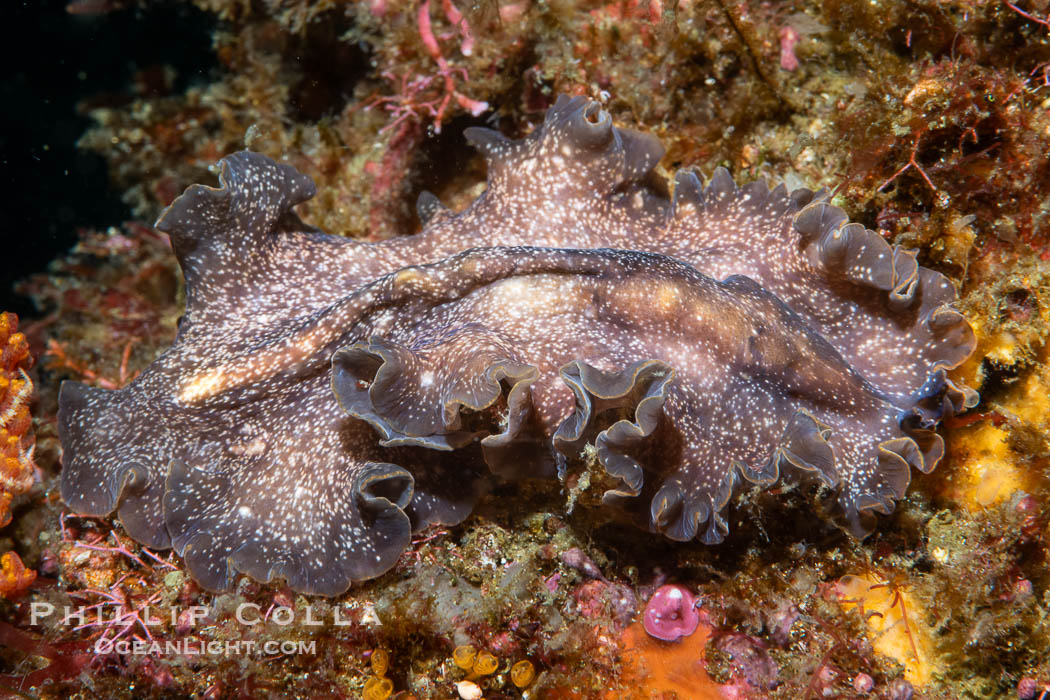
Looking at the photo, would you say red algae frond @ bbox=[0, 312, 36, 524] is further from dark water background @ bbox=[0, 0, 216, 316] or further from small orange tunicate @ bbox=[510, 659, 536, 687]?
dark water background @ bbox=[0, 0, 216, 316]

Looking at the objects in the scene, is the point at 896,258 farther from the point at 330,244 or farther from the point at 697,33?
the point at 330,244

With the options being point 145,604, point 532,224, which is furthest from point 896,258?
point 145,604

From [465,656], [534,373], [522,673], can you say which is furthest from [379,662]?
[534,373]

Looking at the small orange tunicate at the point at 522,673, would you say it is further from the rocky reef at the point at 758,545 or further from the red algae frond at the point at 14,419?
the red algae frond at the point at 14,419

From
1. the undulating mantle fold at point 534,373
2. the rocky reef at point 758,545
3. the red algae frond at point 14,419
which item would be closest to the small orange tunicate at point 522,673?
the rocky reef at point 758,545

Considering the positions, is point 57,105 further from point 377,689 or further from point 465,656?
point 465,656

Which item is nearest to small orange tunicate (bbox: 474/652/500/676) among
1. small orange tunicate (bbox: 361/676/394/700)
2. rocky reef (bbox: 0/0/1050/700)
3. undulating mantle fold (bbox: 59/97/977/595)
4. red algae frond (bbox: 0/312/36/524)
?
rocky reef (bbox: 0/0/1050/700)
